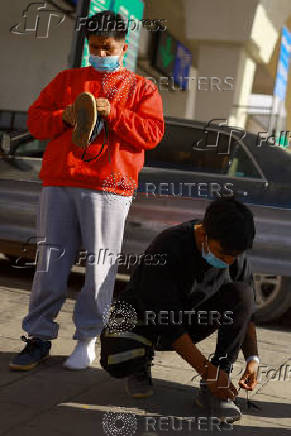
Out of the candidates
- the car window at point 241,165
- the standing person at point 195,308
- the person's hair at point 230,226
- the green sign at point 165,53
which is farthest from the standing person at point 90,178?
the green sign at point 165,53

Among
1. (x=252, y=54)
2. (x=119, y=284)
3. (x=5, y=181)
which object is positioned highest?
(x=252, y=54)

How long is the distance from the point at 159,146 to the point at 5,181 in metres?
1.34

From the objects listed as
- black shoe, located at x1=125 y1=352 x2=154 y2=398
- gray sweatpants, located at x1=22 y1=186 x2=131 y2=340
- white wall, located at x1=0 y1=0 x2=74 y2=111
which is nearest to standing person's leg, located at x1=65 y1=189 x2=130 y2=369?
gray sweatpants, located at x1=22 y1=186 x2=131 y2=340

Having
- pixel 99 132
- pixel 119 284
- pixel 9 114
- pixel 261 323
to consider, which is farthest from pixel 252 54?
pixel 99 132

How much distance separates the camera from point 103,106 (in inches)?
135

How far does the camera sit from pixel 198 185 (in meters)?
5.42

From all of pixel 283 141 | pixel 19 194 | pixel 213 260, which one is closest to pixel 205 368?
pixel 213 260

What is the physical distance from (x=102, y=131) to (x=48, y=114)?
292 mm

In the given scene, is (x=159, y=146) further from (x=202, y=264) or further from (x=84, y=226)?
(x=202, y=264)

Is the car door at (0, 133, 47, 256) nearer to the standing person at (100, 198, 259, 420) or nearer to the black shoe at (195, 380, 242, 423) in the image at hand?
the standing person at (100, 198, 259, 420)

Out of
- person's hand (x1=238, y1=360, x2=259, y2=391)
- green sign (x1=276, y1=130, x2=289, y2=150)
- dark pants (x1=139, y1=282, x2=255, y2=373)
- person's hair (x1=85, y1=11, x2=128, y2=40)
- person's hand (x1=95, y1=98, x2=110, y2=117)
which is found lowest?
person's hand (x1=238, y1=360, x2=259, y2=391)

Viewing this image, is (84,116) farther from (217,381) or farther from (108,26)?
(217,381)

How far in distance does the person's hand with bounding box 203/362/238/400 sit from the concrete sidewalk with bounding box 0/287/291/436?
169 mm

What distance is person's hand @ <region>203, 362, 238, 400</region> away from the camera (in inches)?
114
